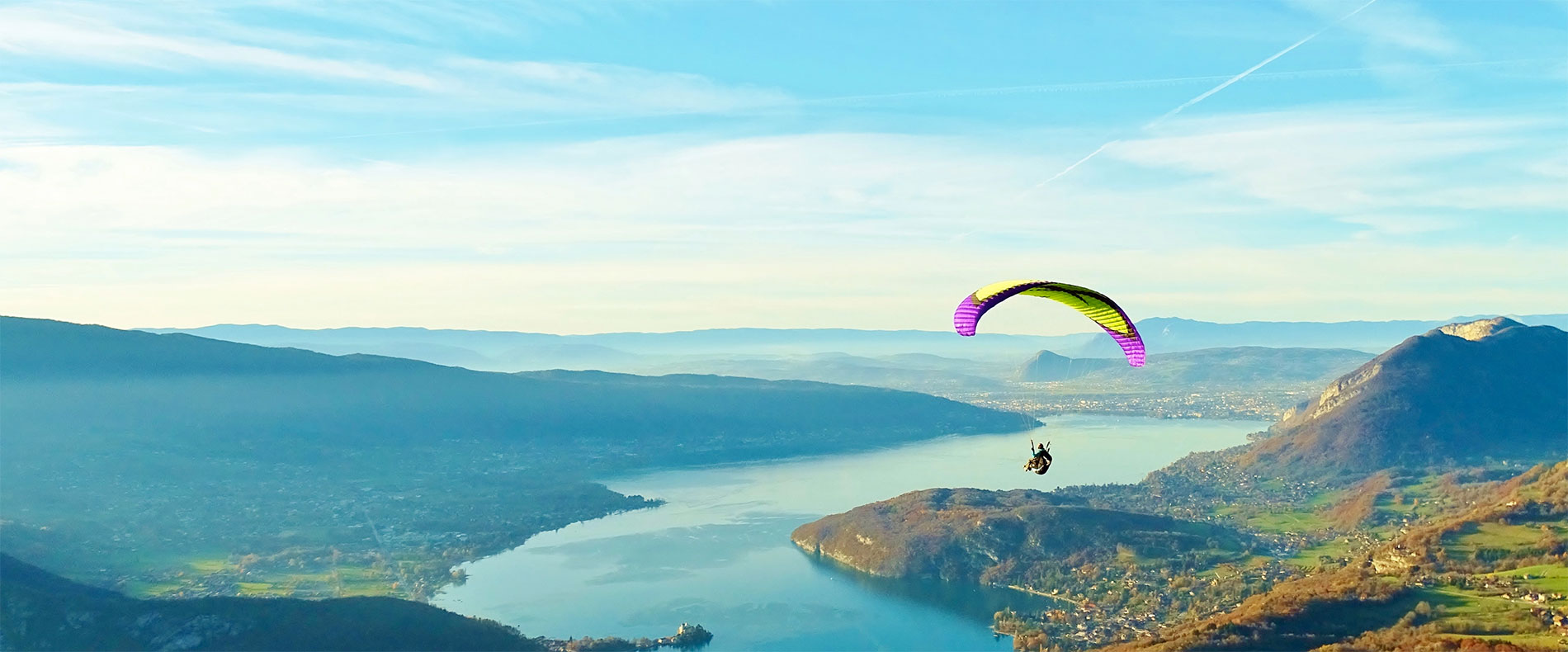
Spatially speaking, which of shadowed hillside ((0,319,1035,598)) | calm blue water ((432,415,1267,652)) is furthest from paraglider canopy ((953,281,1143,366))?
shadowed hillside ((0,319,1035,598))

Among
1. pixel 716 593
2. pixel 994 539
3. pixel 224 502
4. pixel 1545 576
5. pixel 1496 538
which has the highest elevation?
pixel 1496 538

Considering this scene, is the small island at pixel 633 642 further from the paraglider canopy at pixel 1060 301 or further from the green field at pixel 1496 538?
the green field at pixel 1496 538

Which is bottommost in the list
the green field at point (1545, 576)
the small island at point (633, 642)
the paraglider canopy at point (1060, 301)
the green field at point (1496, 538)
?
the small island at point (633, 642)

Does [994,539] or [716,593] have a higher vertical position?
[994,539]

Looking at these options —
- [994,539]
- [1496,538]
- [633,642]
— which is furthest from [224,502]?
[1496,538]

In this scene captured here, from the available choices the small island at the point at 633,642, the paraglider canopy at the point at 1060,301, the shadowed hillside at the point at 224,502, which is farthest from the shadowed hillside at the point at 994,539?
the paraglider canopy at the point at 1060,301

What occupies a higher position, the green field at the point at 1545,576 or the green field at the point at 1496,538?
the green field at the point at 1496,538

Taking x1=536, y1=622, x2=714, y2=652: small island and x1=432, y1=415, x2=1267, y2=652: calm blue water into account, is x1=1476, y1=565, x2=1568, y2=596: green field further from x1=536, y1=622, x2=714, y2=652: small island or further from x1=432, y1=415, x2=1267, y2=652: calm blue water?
x1=536, y1=622, x2=714, y2=652: small island

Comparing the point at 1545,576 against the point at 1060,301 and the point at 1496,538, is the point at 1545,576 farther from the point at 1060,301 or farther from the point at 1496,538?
the point at 1060,301

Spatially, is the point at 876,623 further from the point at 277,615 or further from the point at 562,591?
the point at 277,615
